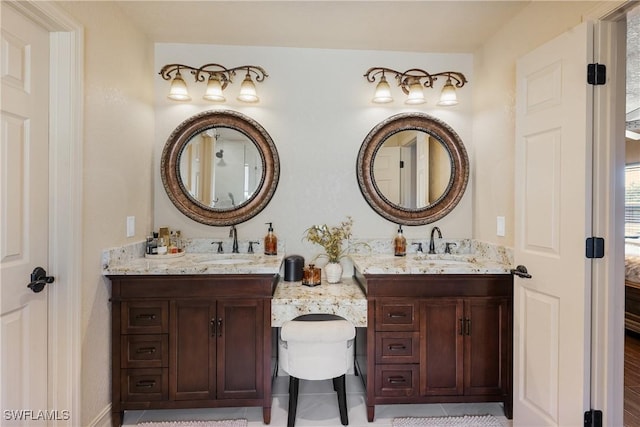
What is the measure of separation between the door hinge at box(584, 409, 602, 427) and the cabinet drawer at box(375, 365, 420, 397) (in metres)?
0.84

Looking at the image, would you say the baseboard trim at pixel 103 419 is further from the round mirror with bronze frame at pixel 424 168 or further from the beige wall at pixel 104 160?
the round mirror with bronze frame at pixel 424 168

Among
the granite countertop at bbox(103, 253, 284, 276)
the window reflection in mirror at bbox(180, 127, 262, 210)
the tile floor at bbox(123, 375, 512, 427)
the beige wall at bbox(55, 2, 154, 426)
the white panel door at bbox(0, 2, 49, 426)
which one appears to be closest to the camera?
the white panel door at bbox(0, 2, 49, 426)

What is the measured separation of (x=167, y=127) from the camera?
2.69m

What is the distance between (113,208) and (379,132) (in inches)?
80.7

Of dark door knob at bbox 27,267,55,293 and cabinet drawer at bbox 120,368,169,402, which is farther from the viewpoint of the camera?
cabinet drawer at bbox 120,368,169,402

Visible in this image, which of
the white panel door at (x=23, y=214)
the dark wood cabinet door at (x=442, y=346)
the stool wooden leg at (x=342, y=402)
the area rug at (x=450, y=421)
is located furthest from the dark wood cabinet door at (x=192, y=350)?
the dark wood cabinet door at (x=442, y=346)

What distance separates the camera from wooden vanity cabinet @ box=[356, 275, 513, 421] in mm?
2098

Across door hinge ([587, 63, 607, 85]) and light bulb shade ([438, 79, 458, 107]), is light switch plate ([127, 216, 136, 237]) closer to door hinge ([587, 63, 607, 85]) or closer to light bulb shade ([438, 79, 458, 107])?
light bulb shade ([438, 79, 458, 107])

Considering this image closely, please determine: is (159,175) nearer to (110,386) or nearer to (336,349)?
(110,386)

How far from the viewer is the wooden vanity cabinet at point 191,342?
6.66 feet

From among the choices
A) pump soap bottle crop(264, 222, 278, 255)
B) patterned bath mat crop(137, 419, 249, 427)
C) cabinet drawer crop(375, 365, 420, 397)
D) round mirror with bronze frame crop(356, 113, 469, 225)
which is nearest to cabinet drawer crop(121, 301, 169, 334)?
patterned bath mat crop(137, 419, 249, 427)

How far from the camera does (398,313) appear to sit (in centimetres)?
211

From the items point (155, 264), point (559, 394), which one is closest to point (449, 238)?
point (559, 394)

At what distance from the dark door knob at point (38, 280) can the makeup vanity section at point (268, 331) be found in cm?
37
